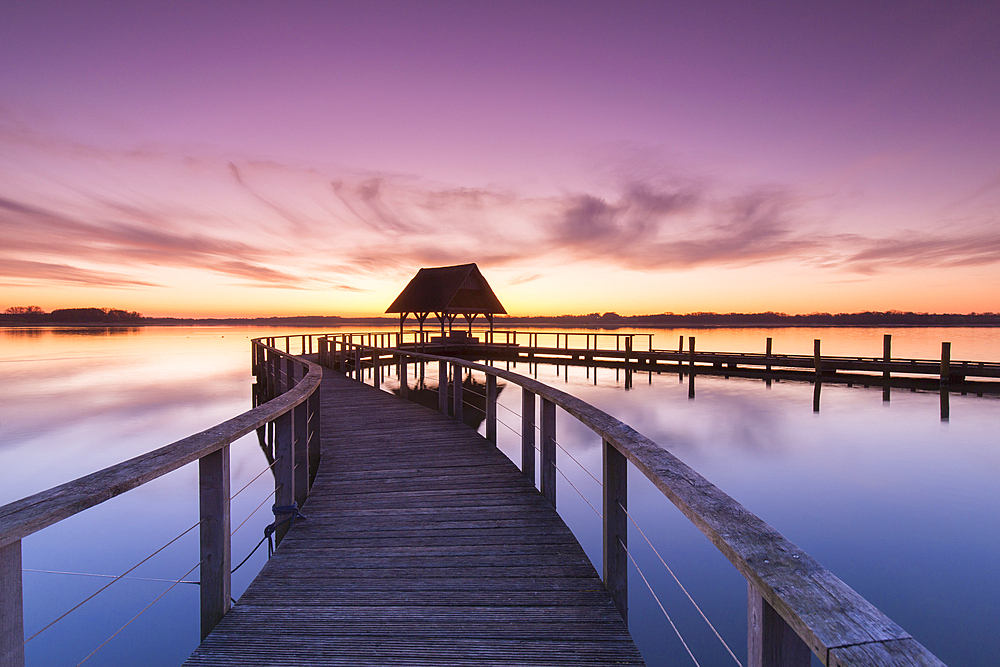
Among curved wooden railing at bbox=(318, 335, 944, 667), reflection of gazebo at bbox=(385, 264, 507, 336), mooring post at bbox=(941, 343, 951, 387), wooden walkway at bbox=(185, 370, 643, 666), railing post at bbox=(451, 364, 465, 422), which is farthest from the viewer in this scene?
reflection of gazebo at bbox=(385, 264, 507, 336)

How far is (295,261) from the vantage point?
33531mm

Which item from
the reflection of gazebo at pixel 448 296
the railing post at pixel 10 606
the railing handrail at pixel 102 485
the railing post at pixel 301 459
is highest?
the reflection of gazebo at pixel 448 296

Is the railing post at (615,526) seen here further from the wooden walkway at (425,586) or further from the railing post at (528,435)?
the railing post at (528,435)

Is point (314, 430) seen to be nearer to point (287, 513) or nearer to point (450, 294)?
point (287, 513)

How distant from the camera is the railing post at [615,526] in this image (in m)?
2.20

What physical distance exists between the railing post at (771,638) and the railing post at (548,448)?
2.19m

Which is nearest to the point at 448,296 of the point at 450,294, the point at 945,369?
the point at 450,294

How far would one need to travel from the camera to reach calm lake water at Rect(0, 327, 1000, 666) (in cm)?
477

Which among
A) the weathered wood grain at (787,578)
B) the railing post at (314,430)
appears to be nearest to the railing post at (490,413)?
the railing post at (314,430)

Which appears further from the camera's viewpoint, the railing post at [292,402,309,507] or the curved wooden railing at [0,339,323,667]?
the railing post at [292,402,309,507]

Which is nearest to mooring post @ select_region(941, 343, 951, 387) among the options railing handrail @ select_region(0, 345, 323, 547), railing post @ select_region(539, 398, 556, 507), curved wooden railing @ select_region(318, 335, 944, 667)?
railing post @ select_region(539, 398, 556, 507)

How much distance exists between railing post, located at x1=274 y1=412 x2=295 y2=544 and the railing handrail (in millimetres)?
609

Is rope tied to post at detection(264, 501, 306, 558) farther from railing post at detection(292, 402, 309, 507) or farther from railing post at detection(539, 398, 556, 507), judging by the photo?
railing post at detection(539, 398, 556, 507)

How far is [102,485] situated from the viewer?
1.45 metres
